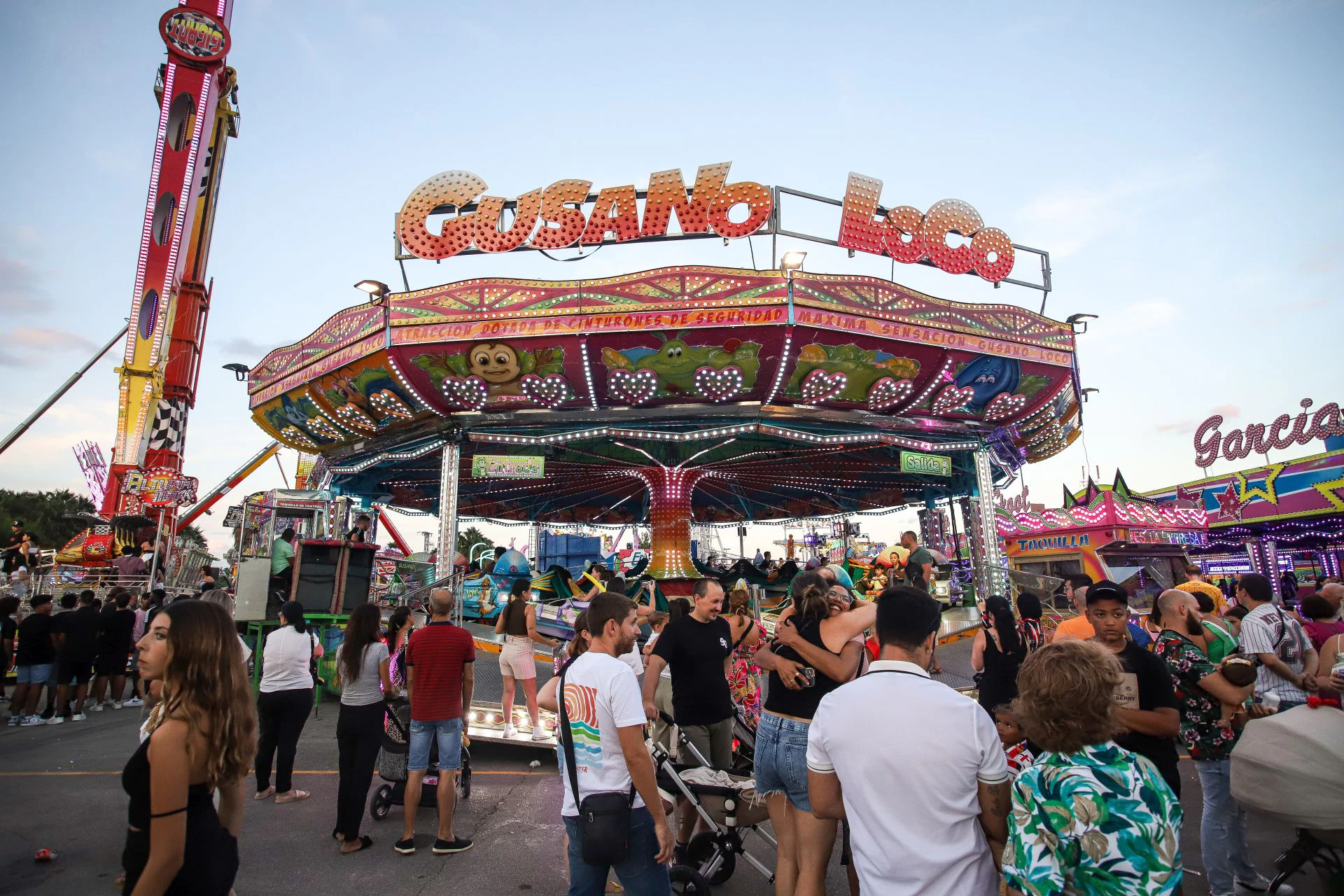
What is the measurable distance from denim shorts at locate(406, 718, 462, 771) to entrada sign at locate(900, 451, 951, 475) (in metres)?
14.3

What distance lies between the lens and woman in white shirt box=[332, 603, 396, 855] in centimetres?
531

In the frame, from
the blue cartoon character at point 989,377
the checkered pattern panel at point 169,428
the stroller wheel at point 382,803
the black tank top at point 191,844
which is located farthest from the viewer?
the checkered pattern panel at point 169,428

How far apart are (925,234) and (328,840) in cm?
1719

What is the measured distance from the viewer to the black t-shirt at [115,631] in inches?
429

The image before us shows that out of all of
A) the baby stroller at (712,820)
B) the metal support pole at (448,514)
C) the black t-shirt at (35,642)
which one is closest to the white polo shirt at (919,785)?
the baby stroller at (712,820)

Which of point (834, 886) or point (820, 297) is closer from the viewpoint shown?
point (834, 886)

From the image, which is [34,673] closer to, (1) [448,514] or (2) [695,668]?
(1) [448,514]

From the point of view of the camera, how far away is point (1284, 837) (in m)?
5.29

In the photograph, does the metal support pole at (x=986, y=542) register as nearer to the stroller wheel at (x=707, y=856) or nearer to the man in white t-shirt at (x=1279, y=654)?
the man in white t-shirt at (x=1279, y=654)

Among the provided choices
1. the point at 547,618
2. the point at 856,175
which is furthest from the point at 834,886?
the point at 856,175

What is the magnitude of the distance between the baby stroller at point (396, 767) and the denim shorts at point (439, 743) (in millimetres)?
734

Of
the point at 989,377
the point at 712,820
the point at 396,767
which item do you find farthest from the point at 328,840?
the point at 989,377

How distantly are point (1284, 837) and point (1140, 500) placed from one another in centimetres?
2449

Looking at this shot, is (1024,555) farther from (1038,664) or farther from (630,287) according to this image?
(1038,664)
